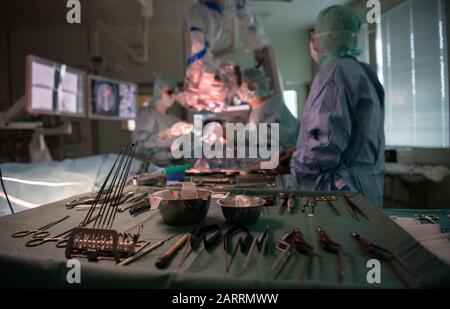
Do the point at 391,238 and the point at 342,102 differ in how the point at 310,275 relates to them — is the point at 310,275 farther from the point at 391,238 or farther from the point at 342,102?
the point at 342,102

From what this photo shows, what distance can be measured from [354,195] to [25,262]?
1118 millimetres

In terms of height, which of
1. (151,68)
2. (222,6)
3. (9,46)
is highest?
(9,46)

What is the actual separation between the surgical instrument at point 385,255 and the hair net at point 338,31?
1484 mm

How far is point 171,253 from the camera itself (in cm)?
70

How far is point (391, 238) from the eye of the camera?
78 cm

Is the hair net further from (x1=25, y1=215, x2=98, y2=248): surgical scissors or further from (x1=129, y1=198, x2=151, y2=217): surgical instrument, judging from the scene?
(x1=25, y1=215, x2=98, y2=248): surgical scissors

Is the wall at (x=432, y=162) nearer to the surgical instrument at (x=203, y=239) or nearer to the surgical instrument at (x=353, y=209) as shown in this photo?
the surgical instrument at (x=353, y=209)

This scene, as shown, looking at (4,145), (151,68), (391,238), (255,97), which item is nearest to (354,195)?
(391,238)

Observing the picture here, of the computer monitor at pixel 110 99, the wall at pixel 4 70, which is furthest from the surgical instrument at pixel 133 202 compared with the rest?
the wall at pixel 4 70

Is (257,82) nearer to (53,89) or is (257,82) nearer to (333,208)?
(53,89)

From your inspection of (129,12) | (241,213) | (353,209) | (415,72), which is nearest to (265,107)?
(415,72)

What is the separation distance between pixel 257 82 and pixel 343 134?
1.50 meters

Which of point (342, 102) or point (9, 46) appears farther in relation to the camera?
point (9, 46)

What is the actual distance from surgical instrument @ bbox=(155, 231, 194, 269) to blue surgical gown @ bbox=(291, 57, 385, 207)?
3.63 feet
